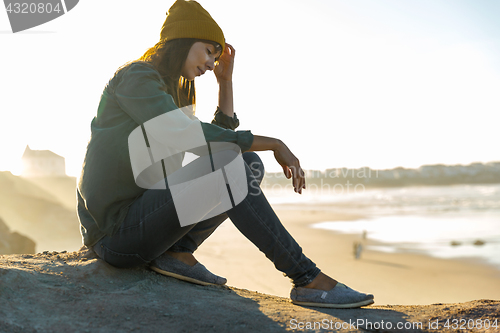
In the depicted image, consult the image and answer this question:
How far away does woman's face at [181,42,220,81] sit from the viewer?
6.08ft

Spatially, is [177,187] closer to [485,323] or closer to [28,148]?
[485,323]

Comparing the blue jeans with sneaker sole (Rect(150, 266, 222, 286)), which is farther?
sneaker sole (Rect(150, 266, 222, 286))

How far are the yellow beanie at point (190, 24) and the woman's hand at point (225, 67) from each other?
1.56 feet

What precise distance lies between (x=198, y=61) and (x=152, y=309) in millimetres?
1136

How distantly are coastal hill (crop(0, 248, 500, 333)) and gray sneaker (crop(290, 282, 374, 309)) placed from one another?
0.04m

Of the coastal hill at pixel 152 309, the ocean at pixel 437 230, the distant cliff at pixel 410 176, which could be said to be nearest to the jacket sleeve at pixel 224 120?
the coastal hill at pixel 152 309

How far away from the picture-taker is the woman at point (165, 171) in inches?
63.2

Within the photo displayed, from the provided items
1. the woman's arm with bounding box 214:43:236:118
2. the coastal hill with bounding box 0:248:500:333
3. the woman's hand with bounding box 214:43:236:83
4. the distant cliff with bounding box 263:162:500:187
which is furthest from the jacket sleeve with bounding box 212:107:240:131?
the distant cliff with bounding box 263:162:500:187

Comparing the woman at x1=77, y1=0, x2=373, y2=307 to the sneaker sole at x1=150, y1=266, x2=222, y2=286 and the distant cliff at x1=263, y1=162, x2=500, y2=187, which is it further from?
the distant cliff at x1=263, y1=162, x2=500, y2=187

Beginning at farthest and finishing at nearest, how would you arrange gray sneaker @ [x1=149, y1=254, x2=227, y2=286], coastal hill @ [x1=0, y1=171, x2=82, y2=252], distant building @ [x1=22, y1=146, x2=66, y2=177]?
distant building @ [x1=22, y1=146, x2=66, y2=177] → coastal hill @ [x1=0, y1=171, x2=82, y2=252] → gray sneaker @ [x1=149, y1=254, x2=227, y2=286]

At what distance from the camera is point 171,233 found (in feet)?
5.46

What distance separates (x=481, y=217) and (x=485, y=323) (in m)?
11.5

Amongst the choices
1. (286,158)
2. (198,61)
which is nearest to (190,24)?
(198,61)

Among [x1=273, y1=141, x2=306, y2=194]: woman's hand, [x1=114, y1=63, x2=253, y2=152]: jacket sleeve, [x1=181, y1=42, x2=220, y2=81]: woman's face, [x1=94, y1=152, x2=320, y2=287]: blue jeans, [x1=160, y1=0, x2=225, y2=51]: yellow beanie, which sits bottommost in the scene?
[x1=94, y1=152, x2=320, y2=287]: blue jeans
